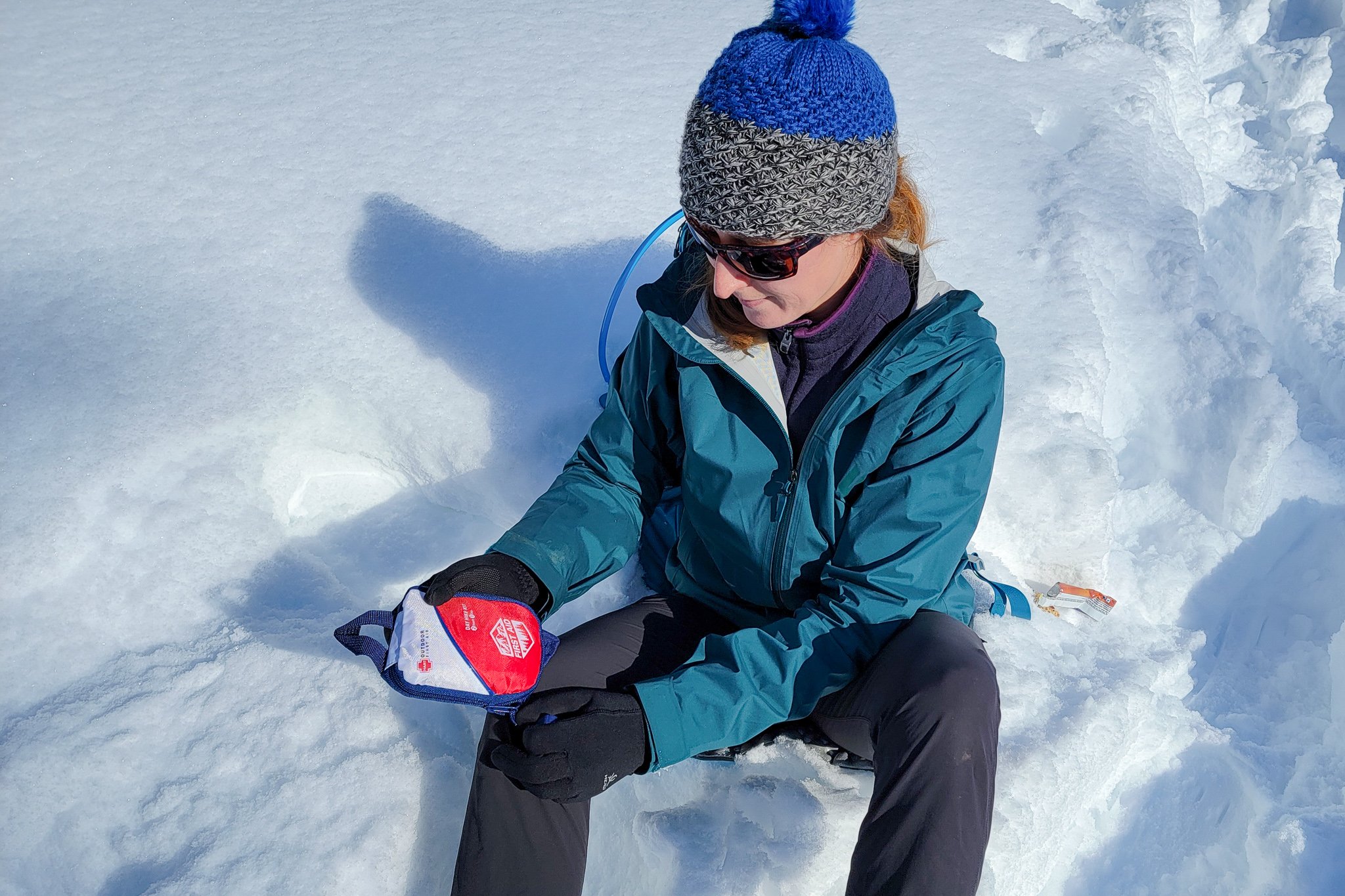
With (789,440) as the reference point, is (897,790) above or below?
below

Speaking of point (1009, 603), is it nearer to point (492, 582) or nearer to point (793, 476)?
point (793, 476)

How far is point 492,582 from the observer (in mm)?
1604

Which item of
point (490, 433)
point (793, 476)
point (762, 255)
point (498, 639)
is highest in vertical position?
point (762, 255)

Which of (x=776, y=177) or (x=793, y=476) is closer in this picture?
(x=776, y=177)

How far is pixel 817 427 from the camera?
1.52m

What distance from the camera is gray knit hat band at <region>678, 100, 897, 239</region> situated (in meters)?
1.30

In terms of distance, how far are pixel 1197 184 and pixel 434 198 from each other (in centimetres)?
264

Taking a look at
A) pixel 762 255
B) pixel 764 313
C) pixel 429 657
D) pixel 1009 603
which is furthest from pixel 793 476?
pixel 1009 603

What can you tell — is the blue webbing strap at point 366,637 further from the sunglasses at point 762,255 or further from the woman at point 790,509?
the sunglasses at point 762,255

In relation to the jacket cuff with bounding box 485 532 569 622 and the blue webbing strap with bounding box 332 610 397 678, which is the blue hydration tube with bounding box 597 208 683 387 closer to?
the jacket cuff with bounding box 485 532 569 622

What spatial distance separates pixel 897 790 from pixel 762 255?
766 millimetres

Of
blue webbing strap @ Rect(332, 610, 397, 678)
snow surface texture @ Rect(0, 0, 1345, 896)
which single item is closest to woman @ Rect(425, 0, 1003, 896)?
blue webbing strap @ Rect(332, 610, 397, 678)

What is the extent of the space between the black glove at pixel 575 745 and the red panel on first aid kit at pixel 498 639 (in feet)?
0.19

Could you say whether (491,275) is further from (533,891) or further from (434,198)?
(533,891)
